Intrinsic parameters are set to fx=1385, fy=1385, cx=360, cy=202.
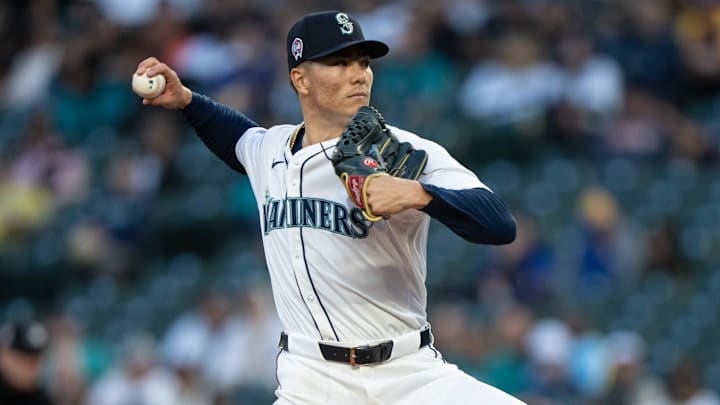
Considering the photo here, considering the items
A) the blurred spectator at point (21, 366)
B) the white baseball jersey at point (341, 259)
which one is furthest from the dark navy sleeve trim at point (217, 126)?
the blurred spectator at point (21, 366)

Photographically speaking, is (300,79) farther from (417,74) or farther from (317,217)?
(417,74)

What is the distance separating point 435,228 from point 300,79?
18.1ft

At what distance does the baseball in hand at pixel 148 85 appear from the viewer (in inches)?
200

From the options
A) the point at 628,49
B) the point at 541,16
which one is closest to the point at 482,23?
the point at 541,16

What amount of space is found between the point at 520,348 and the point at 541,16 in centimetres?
332

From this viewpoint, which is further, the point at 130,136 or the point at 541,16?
the point at 130,136

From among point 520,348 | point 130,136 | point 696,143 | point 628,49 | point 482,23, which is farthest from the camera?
point 130,136

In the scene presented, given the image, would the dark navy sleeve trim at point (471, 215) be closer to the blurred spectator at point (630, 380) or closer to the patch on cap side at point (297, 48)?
the patch on cap side at point (297, 48)

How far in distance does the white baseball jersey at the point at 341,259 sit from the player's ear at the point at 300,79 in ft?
0.72

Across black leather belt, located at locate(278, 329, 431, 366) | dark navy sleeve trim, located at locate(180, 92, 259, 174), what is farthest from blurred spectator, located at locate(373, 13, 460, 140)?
black leather belt, located at locate(278, 329, 431, 366)

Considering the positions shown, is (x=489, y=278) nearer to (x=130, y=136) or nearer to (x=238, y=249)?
(x=238, y=249)

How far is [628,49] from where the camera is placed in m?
10.8

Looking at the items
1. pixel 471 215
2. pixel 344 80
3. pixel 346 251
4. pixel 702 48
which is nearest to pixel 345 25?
pixel 344 80

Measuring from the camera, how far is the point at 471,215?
4.30 metres
